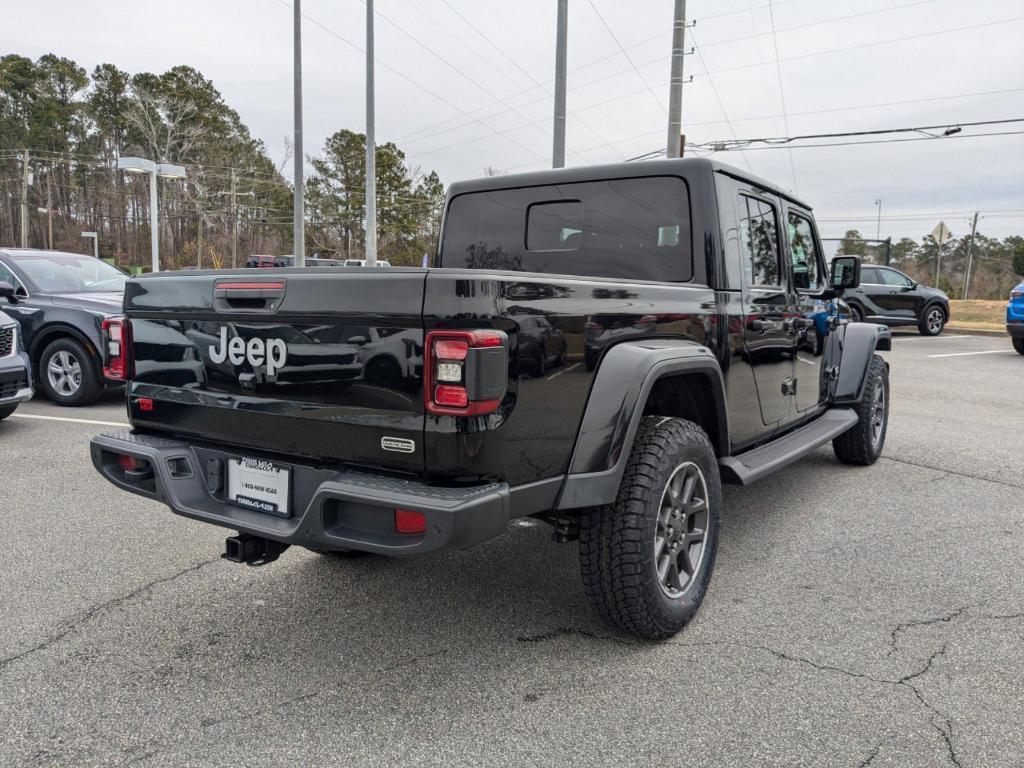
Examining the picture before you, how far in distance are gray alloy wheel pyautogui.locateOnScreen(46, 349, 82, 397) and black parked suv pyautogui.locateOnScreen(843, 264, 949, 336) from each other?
51.4 feet

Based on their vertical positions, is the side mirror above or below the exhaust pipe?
above

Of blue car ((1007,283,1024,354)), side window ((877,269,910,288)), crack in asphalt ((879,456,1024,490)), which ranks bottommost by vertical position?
crack in asphalt ((879,456,1024,490))

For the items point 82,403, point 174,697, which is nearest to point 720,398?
point 174,697

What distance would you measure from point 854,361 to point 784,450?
5.64ft

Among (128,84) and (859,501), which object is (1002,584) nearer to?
(859,501)

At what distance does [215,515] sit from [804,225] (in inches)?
157

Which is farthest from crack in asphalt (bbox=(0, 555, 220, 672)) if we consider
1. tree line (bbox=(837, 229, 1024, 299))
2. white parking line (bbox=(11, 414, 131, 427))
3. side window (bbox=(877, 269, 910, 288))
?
tree line (bbox=(837, 229, 1024, 299))

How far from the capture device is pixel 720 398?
3.23 meters

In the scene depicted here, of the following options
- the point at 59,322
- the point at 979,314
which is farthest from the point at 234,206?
the point at 59,322

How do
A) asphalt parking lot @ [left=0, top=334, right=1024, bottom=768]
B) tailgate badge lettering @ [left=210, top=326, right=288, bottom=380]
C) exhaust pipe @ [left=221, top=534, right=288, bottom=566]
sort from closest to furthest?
asphalt parking lot @ [left=0, top=334, right=1024, bottom=768] < tailgate badge lettering @ [left=210, top=326, right=288, bottom=380] < exhaust pipe @ [left=221, top=534, right=288, bottom=566]

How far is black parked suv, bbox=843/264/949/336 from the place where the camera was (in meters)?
17.1

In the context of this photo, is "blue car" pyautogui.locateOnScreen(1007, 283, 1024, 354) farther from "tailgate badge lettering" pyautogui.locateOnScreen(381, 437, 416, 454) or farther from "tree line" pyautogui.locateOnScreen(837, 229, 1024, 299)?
"tree line" pyautogui.locateOnScreen(837, 229, 1024, 299)

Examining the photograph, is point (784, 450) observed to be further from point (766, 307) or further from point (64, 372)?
point (64, 372)

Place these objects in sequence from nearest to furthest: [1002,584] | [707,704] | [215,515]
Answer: [707,704]
[215,515]
[1002,584]
